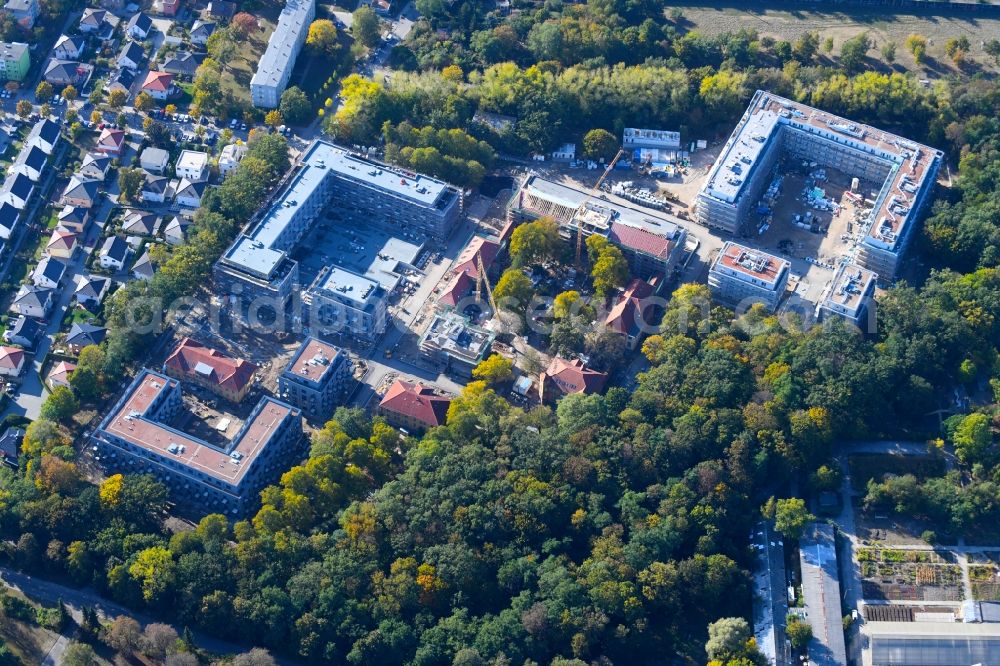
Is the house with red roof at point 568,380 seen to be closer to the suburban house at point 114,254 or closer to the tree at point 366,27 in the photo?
the suburban house at point 114,254

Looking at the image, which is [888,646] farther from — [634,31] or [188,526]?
[634,31]

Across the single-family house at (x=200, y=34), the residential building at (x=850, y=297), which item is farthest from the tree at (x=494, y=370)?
the single-family house at (x=200, y=34)

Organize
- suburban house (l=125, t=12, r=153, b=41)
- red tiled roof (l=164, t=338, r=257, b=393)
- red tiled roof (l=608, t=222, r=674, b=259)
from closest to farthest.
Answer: red tiled roof (l=164, t=338, r=257, b=393), red tiled roof (l=608, t=222, r=674, b=259), suburban house (l=125, t=12, r=153, b=41)

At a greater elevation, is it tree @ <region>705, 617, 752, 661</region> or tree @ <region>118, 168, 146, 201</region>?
tree @ <region>118, 168, 146, 201</region>

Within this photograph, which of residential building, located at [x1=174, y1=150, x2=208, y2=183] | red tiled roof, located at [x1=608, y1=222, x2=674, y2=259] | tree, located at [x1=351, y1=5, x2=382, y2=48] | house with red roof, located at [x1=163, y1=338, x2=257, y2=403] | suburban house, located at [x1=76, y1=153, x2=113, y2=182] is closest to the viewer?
house with red roof, located at [x1=163, y1=338, x2=257, y2=403]

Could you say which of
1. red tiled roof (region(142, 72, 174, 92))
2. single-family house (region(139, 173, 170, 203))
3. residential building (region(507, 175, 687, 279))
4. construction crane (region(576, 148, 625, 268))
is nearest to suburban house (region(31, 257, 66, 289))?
single-family house (region(139, 173, 170, 203))

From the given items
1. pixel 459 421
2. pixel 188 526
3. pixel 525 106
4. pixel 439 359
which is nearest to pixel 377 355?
pixel 439 359

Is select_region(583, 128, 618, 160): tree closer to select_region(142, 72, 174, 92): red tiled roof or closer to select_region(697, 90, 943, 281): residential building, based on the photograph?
select_region(697, 90, 943, 281): residential building

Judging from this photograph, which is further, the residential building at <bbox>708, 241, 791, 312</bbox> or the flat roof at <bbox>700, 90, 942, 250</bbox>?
the flat roof at <bbox>700, 90, 942, 250</bbox>
